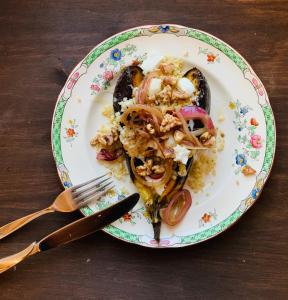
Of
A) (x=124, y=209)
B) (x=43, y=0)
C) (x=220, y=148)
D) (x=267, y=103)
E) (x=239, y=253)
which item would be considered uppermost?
(x=43, y=0)

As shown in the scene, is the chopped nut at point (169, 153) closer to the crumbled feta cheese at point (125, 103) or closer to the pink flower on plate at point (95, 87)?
the crumbled feta cheese at point (125, 103)

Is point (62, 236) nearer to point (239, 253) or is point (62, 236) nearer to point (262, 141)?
point (239, 253)

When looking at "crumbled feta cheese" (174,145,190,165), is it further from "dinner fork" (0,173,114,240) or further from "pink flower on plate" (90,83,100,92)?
"pink flower on plate" (90,83,100,92)

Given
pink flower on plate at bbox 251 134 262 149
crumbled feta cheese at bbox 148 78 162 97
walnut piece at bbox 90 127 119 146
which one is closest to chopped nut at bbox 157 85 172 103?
crumbled feta cheese at bbox 148 78 162 97

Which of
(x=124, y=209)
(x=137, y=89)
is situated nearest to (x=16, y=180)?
(x=124, y=209)

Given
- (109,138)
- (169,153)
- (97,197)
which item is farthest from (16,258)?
(169,153)

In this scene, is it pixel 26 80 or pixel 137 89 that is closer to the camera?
pixel 137 89
